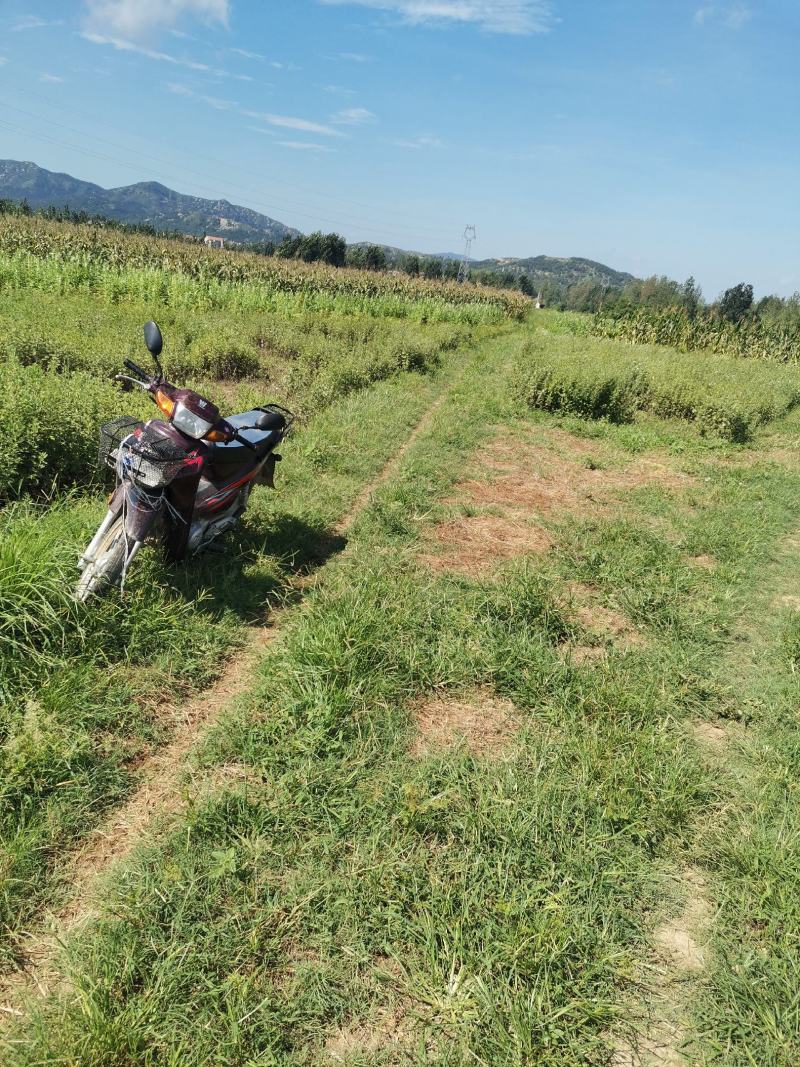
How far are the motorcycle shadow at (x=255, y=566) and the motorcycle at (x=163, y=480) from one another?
9.0 inches

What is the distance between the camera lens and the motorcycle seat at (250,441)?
433 cm

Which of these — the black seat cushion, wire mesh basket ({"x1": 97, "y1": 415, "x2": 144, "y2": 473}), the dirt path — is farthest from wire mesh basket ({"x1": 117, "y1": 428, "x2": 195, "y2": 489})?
the dirt path

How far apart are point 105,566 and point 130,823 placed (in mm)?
1500

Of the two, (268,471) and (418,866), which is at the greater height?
(268,471)

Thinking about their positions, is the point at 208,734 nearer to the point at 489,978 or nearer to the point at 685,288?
the point at 489,978

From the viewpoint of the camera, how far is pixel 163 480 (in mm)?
3594

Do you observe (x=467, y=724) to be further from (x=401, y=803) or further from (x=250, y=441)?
(x=250, y=441)

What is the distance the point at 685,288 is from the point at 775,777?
67.1 m

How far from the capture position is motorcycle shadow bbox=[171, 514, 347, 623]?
170 inches

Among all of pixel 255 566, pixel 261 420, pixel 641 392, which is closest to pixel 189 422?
pixel 261 420

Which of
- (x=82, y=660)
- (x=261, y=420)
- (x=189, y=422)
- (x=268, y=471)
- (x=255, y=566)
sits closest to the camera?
(x=82, y=660)

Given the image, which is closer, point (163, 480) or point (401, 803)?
point (401, 803)

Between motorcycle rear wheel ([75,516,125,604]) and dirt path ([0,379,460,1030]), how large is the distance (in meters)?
0.88

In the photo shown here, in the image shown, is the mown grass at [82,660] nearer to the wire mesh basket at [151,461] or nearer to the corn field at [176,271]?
the wire mesh basket at [151,461]
